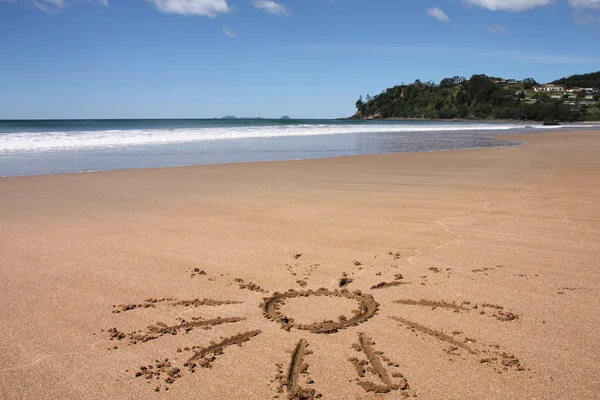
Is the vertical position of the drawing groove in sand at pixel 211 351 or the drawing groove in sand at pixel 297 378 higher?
the drawing groove in sand at pixel 211 351

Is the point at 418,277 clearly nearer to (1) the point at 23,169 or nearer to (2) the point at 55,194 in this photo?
(2) the point at 55,194

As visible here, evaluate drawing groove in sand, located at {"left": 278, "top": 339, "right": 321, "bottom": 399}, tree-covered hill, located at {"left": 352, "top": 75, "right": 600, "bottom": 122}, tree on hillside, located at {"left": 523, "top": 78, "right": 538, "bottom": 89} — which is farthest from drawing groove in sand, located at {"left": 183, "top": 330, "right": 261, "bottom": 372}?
tree on hillside, located at {"left": 523, "top": 78, "right": 538, "bottom": 89}

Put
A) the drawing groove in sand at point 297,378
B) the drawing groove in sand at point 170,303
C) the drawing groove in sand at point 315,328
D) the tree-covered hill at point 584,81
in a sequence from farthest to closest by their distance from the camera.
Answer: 1. the tree-covered hill at point 584,81
2. the drawing groove in sand at point 170,303
3. the drawing groove in sand at point 315,328
4. the drawing groove in sand at point 297,378

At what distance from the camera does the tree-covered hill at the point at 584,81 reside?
462 feet

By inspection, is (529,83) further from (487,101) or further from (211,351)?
(211,351)

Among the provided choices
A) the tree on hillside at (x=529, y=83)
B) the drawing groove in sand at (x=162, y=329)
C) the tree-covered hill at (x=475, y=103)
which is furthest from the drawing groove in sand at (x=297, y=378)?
the tree on hillside at (x=529, y=83)

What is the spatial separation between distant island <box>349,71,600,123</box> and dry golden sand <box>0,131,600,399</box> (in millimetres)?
87058

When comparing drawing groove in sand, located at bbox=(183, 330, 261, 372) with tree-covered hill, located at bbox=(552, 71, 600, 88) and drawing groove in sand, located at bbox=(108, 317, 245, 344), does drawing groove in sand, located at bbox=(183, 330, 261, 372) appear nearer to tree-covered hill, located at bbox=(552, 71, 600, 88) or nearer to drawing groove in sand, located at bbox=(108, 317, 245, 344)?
drawing groove in sand, located at bbox=(108, 317, 245, 344)

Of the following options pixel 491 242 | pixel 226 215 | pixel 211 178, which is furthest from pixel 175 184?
pixel 491 242

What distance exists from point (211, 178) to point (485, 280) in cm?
644

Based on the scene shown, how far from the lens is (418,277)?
3.63 metres

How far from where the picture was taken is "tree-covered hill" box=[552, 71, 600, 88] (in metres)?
141

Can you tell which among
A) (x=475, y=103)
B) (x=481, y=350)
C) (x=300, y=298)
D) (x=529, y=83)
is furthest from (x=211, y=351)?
(x=529, y=83)

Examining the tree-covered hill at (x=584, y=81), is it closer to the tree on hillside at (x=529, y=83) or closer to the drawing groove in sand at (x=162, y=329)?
the tree on hillside at (x=529, y=83)
